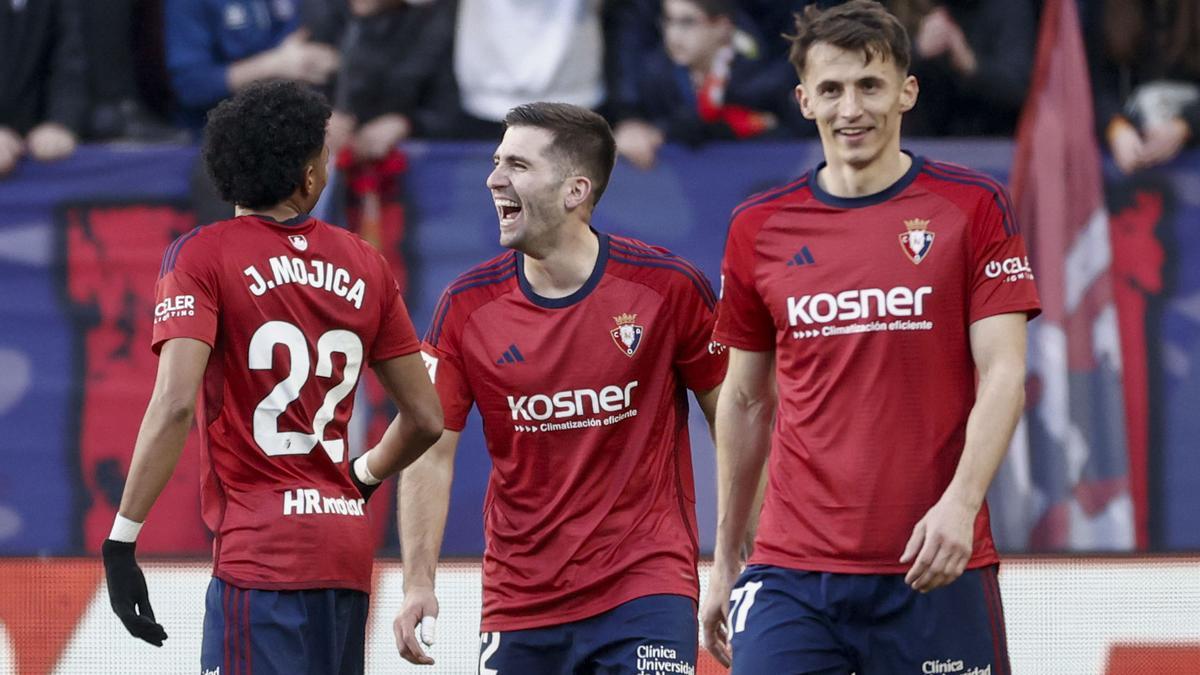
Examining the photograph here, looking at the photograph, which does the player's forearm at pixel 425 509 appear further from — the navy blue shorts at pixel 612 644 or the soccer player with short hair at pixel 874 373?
the soccer player with short hair at pixel 874 373

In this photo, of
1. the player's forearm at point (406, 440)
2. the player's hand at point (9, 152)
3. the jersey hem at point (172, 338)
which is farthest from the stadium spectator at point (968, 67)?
the jersey hem at point (172, 338)

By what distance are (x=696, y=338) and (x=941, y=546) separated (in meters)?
1.30

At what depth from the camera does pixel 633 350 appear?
198 inches

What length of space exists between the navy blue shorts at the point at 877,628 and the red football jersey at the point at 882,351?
48mm

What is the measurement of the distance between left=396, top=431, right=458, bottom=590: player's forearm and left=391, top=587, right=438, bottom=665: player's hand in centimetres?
5

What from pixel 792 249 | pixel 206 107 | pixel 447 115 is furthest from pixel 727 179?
pixel 792 249

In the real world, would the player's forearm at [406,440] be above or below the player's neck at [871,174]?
below

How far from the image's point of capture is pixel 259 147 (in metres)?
4.61

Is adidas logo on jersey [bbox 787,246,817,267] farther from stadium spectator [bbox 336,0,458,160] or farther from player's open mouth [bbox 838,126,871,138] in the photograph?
stadium spectator [bbox 336,0,458,160]

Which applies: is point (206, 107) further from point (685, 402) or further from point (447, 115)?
point (685, 402)

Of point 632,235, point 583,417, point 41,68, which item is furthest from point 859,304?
point 41,68

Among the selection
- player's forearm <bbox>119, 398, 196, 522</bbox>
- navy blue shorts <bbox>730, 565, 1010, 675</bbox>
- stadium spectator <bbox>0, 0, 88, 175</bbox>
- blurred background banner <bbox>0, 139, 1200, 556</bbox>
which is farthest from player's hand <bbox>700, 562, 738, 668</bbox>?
stadium spectator <bbox>0, 0, 88, 175</bbox>

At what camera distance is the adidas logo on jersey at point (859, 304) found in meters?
4.38

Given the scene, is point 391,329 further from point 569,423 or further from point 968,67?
point 968,67
